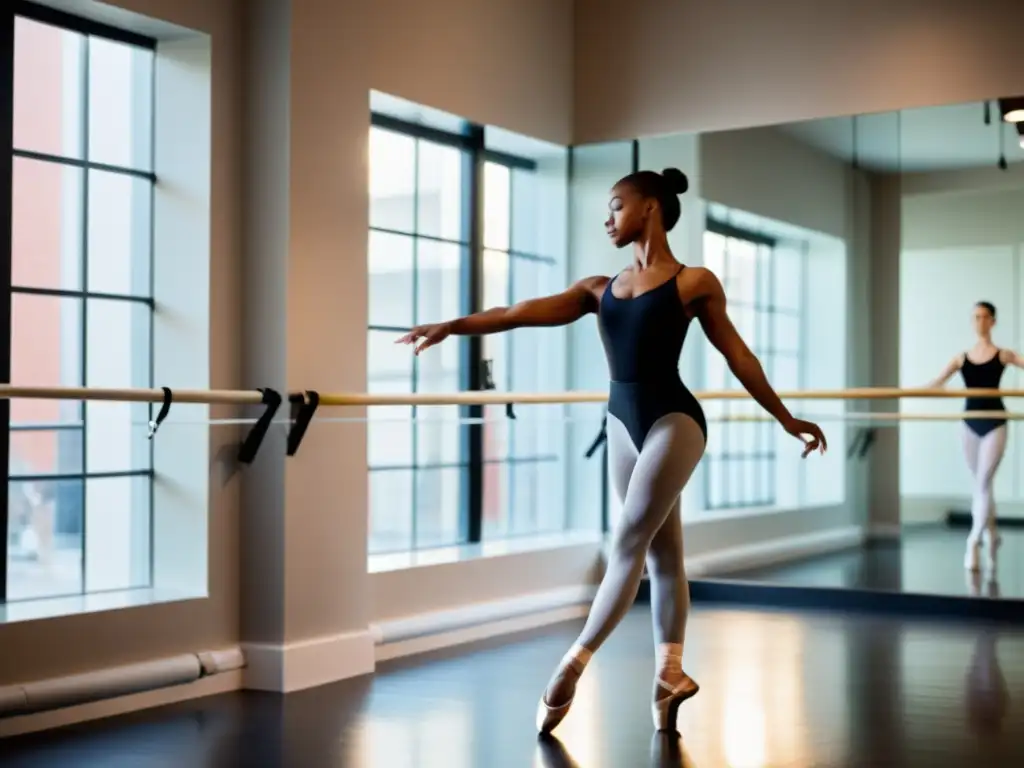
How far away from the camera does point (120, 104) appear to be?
4.97 m

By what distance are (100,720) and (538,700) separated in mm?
1260

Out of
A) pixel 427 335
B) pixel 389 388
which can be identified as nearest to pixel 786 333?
pixel 389 388

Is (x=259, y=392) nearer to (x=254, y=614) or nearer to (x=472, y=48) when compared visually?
(x=254, y=614)

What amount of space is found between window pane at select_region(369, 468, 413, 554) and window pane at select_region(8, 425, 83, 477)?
1.71 meters

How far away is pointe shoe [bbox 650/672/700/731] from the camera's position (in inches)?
160

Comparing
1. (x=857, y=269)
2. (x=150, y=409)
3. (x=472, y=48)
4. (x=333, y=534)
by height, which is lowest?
(x=333, y=534)

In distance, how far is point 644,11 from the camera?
6863 millimetres

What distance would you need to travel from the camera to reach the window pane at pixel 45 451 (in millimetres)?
4539

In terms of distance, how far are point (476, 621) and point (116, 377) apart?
70.6 inches

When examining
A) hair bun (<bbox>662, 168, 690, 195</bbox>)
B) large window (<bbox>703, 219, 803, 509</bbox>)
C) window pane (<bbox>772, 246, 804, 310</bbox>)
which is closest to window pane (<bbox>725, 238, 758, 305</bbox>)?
large window (<bbox>703, 219, 803, 509</bbox>)

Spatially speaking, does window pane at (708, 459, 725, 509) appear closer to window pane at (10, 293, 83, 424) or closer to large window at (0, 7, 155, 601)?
large window at (0, 7, 155, 601)

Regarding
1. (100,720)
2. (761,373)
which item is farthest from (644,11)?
(100,720)

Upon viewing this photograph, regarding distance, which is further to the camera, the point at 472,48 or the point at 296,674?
the point at 472,48

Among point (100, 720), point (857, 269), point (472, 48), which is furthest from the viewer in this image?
point (857, 269)
